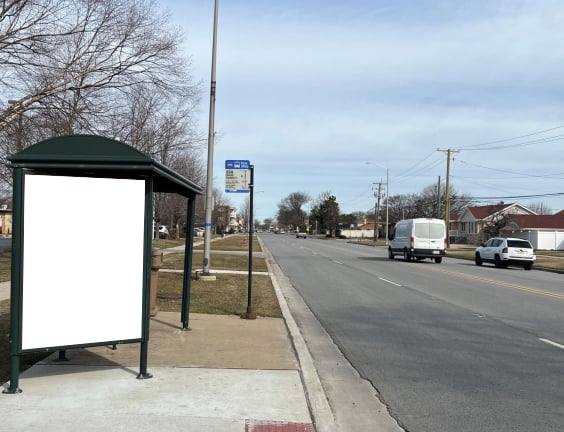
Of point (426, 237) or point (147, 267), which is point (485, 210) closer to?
point (426, 237)

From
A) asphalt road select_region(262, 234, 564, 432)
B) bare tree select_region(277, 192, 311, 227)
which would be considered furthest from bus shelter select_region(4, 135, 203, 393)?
bare tree select_region(277, 192, 311, 227)

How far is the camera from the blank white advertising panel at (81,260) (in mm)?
5422

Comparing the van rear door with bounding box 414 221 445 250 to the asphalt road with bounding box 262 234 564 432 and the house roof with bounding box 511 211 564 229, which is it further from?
the house roof with bounding box 511 211 564 229

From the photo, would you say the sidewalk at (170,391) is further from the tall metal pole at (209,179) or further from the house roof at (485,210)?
the house roof at (485,210)

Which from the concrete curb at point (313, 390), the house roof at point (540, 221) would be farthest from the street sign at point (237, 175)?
the house roof at point (540, 221)

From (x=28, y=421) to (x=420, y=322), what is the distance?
24.9 feet

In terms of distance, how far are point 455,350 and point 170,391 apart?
4508 mm

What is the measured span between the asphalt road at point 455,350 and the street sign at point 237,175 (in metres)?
3.09

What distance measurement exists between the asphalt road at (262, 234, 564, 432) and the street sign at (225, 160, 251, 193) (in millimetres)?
3093

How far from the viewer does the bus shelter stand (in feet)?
17.6

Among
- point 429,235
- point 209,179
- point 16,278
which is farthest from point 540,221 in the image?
point 16,278

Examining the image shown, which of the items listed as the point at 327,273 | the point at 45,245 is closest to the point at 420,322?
the point at 45,245

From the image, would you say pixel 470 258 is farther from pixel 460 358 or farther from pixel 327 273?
pixel 460 358

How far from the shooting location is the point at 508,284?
1844cm
